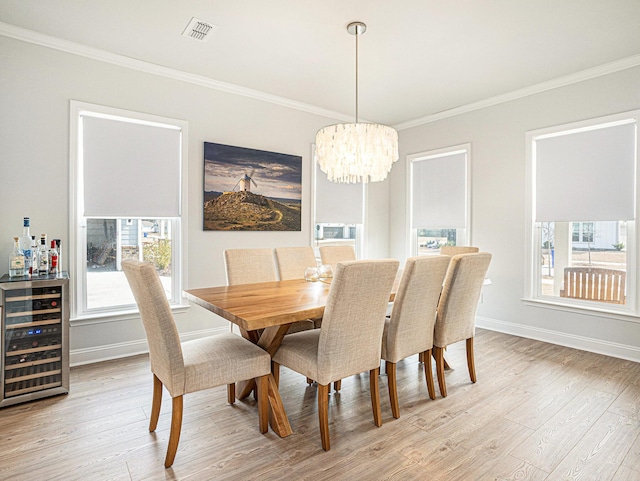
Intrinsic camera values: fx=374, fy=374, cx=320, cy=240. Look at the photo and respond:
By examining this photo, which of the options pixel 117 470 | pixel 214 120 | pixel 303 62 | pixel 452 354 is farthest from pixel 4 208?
pixel 452 354

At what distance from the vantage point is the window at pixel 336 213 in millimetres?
4787

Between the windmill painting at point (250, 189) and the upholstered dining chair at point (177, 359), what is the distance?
199cm

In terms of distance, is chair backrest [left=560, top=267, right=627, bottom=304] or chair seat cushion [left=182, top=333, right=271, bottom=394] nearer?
chair seat cushion [left=182, top=333, right=271, bottom=394]

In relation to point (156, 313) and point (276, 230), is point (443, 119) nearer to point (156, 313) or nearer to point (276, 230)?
point (276, 230)

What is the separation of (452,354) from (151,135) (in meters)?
3.54

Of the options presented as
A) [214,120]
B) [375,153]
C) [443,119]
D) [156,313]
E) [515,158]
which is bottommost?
[156,313]

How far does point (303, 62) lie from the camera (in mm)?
3428

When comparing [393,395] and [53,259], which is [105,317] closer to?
[53,259]

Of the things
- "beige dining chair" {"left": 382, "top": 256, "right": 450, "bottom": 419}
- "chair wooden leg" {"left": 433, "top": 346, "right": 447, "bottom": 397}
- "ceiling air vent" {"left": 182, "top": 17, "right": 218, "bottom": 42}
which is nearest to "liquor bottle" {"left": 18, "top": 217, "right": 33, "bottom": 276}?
"ceiling air vent" {"left": 182, "top": 17, "right": 218, "bottom": 42}

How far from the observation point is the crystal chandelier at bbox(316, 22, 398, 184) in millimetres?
2752

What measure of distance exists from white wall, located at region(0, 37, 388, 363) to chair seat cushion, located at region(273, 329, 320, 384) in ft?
6.03

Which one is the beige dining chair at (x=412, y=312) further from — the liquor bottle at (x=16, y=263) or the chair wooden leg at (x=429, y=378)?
the liquor bottle at (x=16, y=263)

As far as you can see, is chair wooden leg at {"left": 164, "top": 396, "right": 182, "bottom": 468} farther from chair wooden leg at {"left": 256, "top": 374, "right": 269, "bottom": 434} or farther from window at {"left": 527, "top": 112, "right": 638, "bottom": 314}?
window at {"left": 527, "top": 112, "right": 638, "bottom": 314}

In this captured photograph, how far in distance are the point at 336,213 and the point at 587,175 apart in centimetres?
275
